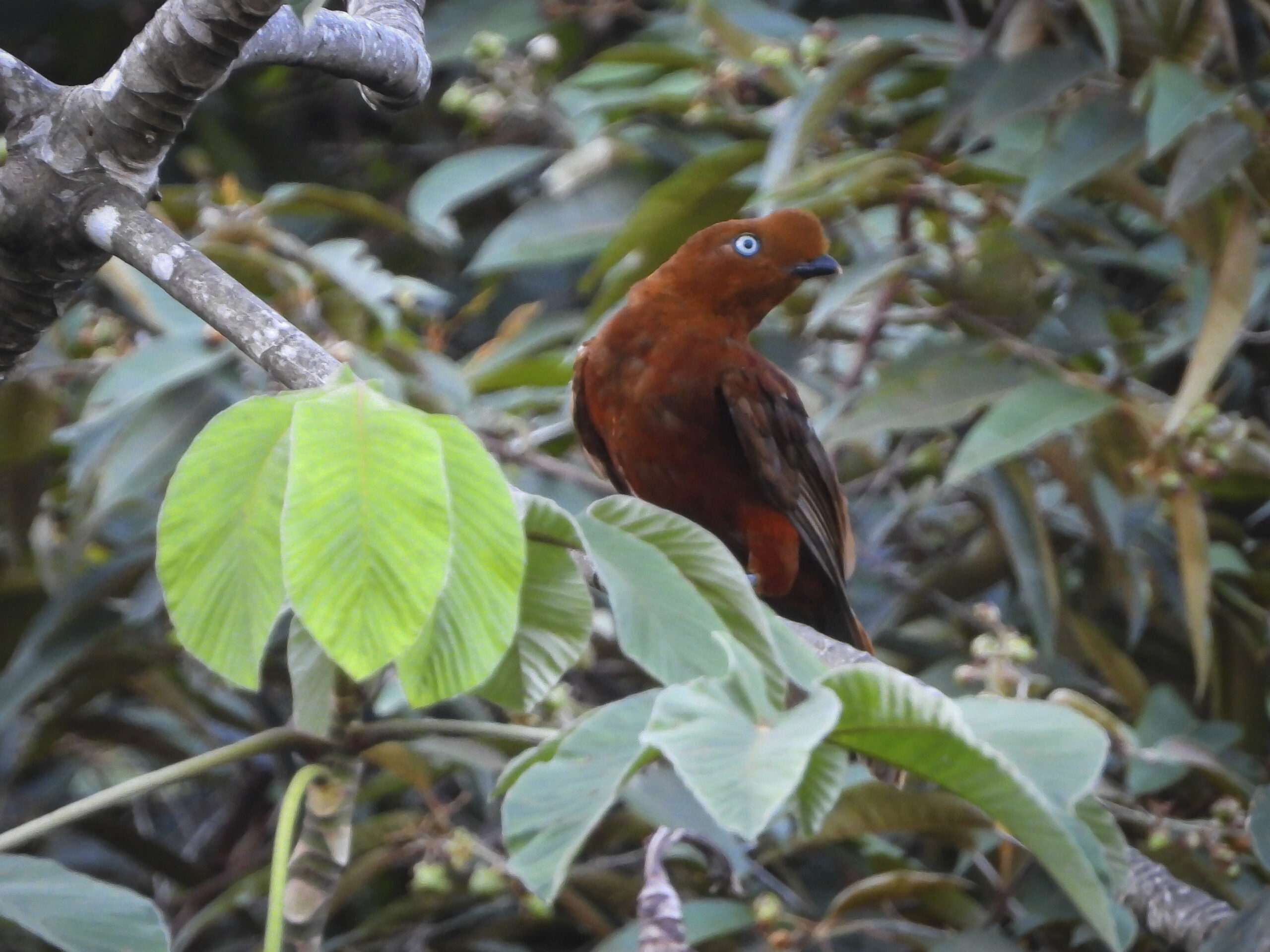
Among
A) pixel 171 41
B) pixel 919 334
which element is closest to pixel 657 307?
pixel 919 334

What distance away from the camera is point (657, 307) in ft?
10.6

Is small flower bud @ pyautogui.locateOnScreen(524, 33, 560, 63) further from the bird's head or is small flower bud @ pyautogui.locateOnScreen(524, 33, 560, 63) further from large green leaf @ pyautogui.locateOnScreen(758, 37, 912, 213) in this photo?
the bird's head

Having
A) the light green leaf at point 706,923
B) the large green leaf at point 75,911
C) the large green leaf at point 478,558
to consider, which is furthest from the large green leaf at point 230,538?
the light green leaf at point 706,923

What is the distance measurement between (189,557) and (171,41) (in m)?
0.63

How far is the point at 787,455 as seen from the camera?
3.18 m

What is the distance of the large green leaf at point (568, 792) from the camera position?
1.12 m

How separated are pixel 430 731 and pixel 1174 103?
210cm

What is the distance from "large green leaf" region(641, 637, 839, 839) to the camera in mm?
995

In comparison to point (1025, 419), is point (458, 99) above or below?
above

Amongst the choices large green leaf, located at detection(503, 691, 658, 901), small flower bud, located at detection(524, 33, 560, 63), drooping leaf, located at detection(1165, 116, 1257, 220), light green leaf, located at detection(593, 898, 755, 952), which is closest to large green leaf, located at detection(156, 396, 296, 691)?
large green leaf, located at detection(503, 691, 658, 901)

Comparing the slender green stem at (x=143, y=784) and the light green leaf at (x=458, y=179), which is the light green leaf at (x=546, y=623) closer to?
the slender green stem at (x=143, y=784)

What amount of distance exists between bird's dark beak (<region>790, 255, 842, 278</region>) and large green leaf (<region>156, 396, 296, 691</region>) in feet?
7.30

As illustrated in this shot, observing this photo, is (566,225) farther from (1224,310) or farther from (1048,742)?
(1048,742)

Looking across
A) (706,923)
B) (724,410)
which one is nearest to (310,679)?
(706,923)
